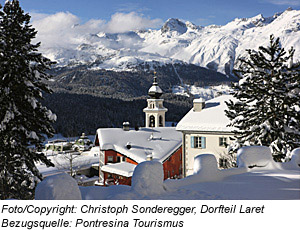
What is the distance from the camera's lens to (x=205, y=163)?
1095 centimetres

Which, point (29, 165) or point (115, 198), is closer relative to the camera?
point (115, 198)

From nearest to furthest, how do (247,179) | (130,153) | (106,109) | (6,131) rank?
(247,179) → (6,131) → (130,153) → (106,109)

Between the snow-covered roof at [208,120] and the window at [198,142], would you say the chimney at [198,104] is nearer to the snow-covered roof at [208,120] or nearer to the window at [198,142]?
the snow-covered roof at [208,120]

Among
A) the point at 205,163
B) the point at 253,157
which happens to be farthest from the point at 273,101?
the point at 205,163

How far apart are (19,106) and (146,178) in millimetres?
7958

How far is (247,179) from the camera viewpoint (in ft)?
37.0

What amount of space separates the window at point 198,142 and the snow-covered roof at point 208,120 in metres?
0.82

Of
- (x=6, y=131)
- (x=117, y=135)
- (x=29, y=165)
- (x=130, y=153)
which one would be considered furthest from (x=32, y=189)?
(x=117, y=135)

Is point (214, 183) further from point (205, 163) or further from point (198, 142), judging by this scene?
point (198, 142)

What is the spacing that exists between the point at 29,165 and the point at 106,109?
141299mm

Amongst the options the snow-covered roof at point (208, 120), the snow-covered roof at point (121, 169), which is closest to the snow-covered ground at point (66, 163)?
the snow-covered roof at point (121, 169)

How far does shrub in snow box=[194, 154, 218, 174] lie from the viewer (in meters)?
10.9

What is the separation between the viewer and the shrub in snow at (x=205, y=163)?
10.9 meters

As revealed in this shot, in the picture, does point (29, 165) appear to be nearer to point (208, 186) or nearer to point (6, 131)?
point (6, 131)
